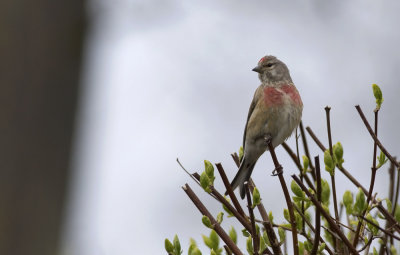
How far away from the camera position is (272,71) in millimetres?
5836

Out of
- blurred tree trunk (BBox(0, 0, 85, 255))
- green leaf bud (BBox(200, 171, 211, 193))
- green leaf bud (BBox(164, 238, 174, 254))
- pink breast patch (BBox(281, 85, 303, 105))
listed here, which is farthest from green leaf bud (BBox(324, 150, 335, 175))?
pink breast patch (BBox(281, 85, 303, 105))

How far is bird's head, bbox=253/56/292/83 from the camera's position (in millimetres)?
5768

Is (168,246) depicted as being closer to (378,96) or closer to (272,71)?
(378,96)

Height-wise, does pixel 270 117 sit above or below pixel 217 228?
above

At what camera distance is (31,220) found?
13.7 feet

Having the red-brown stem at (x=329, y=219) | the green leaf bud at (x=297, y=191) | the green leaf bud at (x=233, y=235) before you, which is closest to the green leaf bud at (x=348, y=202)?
the green leaf bud at (x=297, y=191)

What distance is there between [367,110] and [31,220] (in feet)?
18.8

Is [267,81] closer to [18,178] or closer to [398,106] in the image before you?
[18,178]

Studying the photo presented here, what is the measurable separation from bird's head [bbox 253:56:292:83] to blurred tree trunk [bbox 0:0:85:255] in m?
1.64

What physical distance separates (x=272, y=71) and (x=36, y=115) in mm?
2187

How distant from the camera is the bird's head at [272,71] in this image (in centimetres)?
577

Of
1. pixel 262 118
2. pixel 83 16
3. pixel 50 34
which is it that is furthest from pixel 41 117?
pixel 262 118

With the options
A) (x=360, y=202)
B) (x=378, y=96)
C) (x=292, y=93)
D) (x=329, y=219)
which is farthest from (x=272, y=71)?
(x=329, y=219)

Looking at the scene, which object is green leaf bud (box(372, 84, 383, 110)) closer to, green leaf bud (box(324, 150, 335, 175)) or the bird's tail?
green leaf bud (box(324, 150, 335, 175))
